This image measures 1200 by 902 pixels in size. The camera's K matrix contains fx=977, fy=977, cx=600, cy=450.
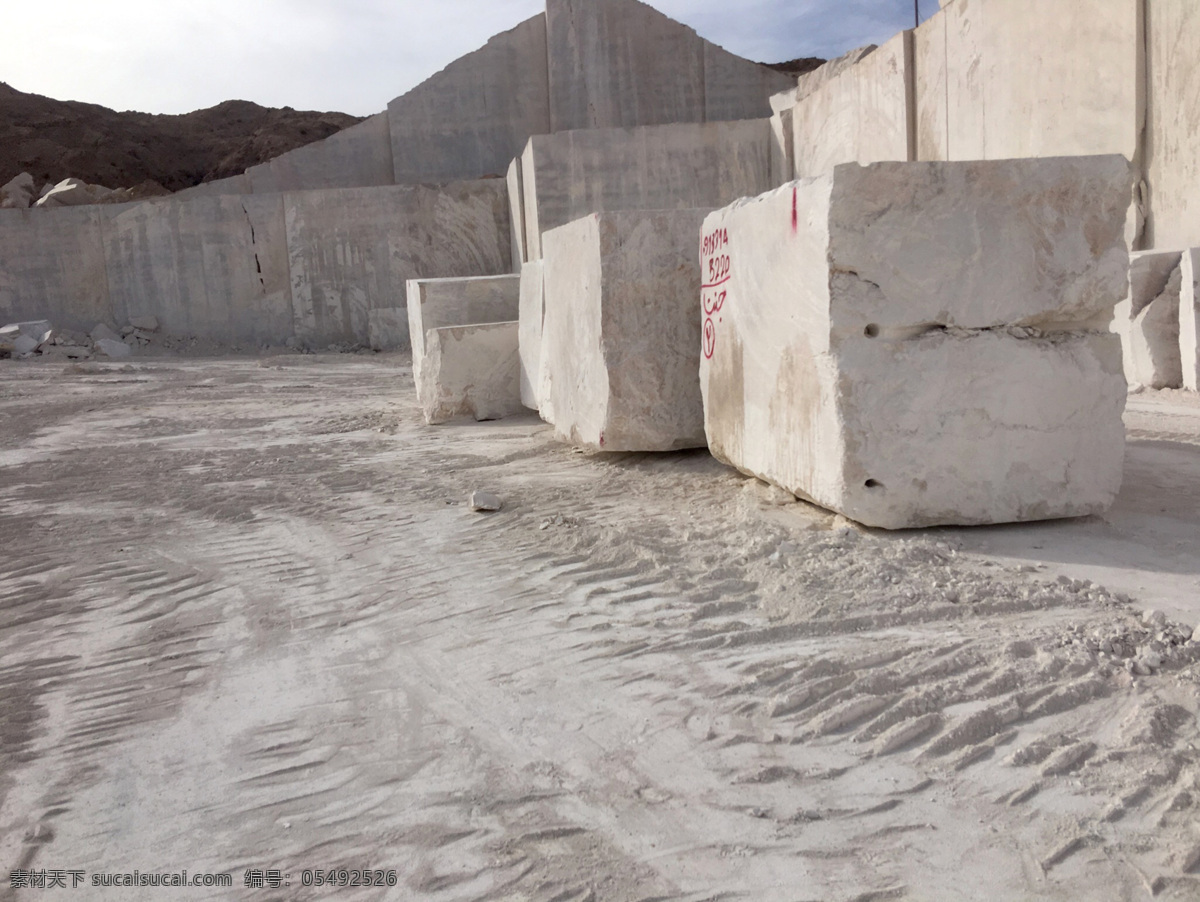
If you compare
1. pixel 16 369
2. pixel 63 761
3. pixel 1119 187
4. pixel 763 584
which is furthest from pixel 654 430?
pixel 16 369

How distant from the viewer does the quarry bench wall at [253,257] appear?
14.6 metres

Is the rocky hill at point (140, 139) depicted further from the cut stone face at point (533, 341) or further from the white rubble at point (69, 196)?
the cut stone face at point (533, 341)

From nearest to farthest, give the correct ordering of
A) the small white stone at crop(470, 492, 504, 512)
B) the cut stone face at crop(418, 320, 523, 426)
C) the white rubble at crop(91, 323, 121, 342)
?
the small white stone at crop(470, 492, 504, 512) → the cut stone face at crop(418, 320, 523, 426) → the white rubble at crop(91, 323, 121, 342)

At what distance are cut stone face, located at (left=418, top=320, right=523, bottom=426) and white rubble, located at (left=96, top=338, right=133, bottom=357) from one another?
9.73m

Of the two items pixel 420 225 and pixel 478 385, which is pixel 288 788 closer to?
pixel 478 385

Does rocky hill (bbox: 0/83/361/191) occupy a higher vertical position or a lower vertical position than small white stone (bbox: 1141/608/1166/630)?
higher

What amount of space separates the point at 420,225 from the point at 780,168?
5428mm

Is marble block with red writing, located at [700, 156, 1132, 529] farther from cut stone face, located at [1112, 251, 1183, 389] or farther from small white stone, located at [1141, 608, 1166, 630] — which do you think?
cut stone face, located at [1112, 251, 1183, 389]

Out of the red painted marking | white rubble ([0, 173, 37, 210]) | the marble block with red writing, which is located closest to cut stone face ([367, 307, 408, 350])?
white rubble ([0, 173, 37, 210])

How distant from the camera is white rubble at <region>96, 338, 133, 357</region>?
14.2 m

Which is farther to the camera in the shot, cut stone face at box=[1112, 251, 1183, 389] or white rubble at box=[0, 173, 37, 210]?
white rubble at box=[0, 173, 37, 210]

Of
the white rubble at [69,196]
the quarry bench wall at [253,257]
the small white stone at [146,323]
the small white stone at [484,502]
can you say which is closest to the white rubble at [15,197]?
the white rubble at [69,196]

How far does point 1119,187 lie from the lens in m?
3.12

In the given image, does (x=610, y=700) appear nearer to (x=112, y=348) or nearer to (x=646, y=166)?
(x=646, y=166)
